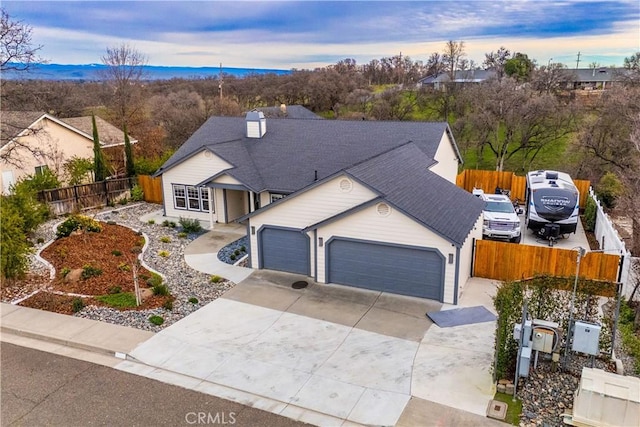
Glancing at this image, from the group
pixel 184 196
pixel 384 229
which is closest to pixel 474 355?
pixel 384 229

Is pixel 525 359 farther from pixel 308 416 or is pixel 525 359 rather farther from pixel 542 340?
pixel 308 416

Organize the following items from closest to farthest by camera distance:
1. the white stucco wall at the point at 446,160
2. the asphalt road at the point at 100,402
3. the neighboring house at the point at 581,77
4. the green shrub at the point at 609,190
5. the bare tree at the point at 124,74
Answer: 1. the asphalt road at the point at 100,402
2. the white stucco wall at the point at 446,160
3. the green shrub at the point at 609,190
4. the bare tree at the point at 124,74
5. the neighboring house at the point at 581,77

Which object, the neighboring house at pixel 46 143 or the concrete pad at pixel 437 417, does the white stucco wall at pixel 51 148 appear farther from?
the concrete pad at pixel 437 417

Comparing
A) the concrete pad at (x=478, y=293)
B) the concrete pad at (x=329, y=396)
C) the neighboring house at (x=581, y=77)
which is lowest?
the concrete pad at (x=478, y=293)

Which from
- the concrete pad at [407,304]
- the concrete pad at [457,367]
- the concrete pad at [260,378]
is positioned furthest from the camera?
the concrete pad at [407,304]

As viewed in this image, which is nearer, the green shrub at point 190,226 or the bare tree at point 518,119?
the green shrub at point 190,226

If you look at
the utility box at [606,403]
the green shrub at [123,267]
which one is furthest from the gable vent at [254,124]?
the utility box at [606,403]
